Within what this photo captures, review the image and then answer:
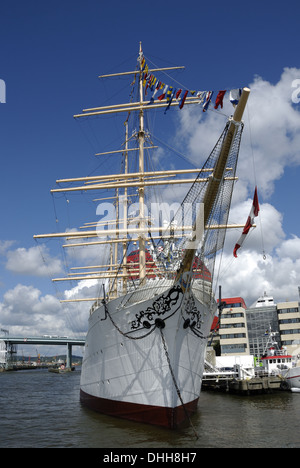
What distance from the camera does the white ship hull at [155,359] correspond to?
13.7 metres

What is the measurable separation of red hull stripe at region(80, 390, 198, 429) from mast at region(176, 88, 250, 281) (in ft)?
16.2

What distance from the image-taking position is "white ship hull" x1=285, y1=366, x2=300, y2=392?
98.5ft

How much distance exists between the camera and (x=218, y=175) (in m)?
12.3

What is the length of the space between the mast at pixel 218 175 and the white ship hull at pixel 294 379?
21.7 metres

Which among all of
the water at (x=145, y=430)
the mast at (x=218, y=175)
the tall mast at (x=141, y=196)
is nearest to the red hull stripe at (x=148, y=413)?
the water at (x=145, y=430)

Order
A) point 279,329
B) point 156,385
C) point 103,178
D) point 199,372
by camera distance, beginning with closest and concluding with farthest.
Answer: point 156,385 → point 199,372 → point 103,178 → point 279,329

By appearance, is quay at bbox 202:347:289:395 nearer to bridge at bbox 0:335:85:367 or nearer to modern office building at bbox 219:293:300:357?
modern office building at bbox 219:293:300:357

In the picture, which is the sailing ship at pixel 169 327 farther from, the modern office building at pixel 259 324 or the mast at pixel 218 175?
the modern office building at pixel 259 324

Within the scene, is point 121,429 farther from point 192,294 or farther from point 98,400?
point 192,294

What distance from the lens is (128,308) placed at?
49.4 ft

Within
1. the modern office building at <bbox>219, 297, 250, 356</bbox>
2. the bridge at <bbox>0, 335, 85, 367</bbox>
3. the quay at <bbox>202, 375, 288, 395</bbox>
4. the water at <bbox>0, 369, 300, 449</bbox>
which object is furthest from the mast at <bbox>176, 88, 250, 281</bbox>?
the bridge at <bbox>0, 335, 85, 367</bbox>

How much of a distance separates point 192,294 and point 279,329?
48.2 m
